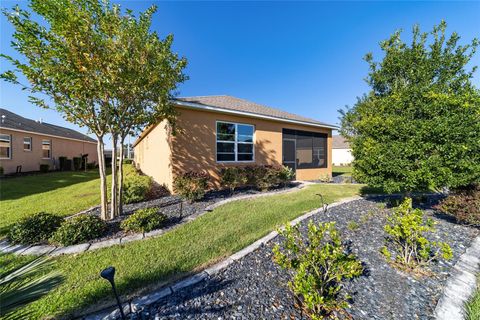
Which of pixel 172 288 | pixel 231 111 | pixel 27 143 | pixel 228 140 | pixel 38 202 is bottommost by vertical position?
pixel 172 288

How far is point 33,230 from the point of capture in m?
3.89

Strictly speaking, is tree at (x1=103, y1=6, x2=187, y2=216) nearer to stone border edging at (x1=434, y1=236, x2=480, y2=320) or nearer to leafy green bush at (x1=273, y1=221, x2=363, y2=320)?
leafy green bush at (x1=273, y1=221, x2=363, y2=320)

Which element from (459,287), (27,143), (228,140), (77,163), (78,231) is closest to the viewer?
(459,287)

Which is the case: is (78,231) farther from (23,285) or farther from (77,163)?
(77,163)

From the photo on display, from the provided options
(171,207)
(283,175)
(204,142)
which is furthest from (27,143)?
(283,175)

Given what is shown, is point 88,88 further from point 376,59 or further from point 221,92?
point 221,92

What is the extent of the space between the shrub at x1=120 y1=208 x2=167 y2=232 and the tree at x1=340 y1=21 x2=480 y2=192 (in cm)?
572

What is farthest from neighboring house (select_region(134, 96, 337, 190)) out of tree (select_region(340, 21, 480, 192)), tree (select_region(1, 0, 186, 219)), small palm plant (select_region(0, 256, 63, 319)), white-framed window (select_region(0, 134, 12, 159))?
white-framed window (select_region(0, 134, 12, 159))

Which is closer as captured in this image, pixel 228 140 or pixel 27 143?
pixel 228 140

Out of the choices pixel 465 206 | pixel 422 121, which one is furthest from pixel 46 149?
pixel 465 206

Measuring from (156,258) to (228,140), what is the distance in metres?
6.45

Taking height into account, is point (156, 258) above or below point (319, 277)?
below

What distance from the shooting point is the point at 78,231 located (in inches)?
151

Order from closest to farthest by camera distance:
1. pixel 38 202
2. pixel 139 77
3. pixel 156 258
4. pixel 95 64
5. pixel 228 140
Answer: pixel 156 258
pixel 95 64
pixel 139 77
pixel 38 202
pixel 228 140
